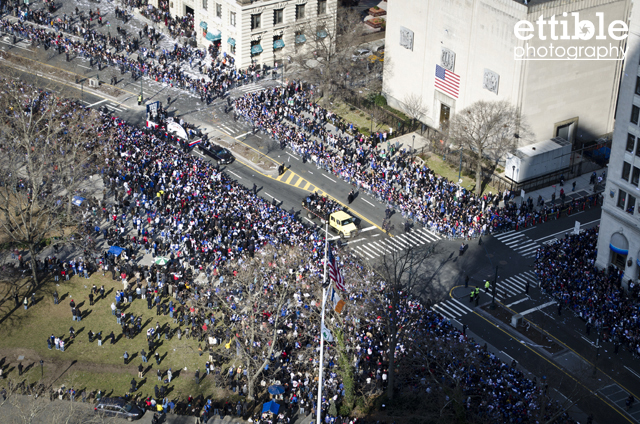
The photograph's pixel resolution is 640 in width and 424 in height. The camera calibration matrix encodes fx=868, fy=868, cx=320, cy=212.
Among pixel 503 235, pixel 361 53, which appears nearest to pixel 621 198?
pixel 503 235

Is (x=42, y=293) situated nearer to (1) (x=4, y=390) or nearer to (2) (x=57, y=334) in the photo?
(2) (x=57, y=334)

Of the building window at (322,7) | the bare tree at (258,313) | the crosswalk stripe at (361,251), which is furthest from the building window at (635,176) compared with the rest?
the building window at (322,7)

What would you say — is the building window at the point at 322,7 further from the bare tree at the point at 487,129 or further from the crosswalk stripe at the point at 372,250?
the crosswalk stripe at the point at 372,250

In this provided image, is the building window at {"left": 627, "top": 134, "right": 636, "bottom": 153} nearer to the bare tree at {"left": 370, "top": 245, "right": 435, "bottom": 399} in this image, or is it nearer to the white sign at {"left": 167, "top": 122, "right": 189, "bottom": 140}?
the bare tree at {"left": 370, "top": 245, "right": 435, "bottom": 399}

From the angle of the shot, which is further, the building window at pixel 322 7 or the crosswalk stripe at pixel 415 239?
the building window at pixel 322 7

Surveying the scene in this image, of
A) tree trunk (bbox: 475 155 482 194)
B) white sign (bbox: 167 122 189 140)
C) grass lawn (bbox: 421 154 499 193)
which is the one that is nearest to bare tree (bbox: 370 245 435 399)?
tree trunk (bbox: 475 155 482 194)

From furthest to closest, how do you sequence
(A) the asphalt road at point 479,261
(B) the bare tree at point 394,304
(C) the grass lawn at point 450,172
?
(C) the grass lawn at point 450,172 → (A) the asphalt road at point 479,261 → (B) the bare tree at point 394,304
